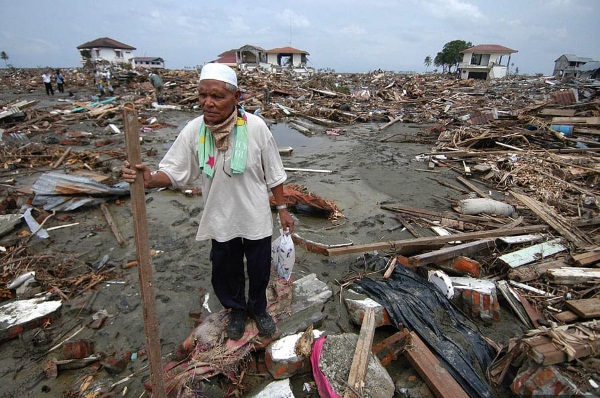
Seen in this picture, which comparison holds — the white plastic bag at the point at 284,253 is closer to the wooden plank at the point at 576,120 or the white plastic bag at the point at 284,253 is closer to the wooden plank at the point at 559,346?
the wooden plank at the point at 559,346

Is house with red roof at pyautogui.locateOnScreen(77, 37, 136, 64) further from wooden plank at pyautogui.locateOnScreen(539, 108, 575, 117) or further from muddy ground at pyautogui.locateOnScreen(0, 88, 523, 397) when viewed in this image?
wooden plank at pyautogui.locateOnScreen(539, 108, 575, 117)

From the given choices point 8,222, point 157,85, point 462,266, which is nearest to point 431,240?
point 462,266

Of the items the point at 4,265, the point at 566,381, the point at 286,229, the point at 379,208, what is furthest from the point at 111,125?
the point at 566,381

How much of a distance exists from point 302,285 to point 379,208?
2.94m

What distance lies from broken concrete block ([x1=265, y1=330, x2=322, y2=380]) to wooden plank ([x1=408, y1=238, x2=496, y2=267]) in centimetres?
189

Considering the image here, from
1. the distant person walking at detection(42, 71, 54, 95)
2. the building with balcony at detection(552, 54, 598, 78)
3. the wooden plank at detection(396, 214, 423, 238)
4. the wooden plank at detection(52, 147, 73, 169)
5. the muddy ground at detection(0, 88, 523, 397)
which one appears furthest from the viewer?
the building with balcony at detection(552, 54, 598, 78)

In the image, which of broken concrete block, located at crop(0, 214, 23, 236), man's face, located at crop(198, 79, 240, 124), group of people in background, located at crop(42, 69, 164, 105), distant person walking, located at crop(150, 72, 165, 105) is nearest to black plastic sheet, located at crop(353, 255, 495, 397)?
man's face, located at crop(198, 79, 240, 124)

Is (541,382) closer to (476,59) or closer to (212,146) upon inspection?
(212,146)

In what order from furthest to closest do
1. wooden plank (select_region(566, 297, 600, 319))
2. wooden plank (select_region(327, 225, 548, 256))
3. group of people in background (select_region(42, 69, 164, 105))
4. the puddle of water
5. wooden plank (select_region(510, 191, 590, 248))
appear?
1. group of people in background (select_region(42, 69, 164, 105))
2. the puddle of water
3. wooden plank (select_region(510, 191, 590, 248))
4. wooden plank (select_region(327, 225, 548, 256))
5. wooden plank (select_region(566, 297, 600, 319))

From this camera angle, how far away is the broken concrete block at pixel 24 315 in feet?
9.12

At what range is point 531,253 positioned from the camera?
383cm

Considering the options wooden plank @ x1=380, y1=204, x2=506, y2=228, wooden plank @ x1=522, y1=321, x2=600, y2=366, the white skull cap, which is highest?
the white skull cap

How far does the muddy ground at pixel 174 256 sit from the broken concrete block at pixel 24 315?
0.31ft

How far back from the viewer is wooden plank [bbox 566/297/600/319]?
9.06 feet
